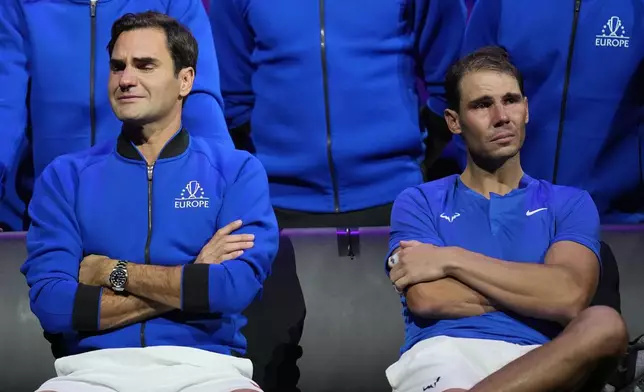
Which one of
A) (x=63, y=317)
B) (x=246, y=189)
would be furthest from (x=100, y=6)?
(x=63, y=317)

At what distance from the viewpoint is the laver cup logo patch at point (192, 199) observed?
8.54ft

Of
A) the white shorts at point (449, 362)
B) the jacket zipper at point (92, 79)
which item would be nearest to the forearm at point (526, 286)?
the white shorts at point (449, 362)

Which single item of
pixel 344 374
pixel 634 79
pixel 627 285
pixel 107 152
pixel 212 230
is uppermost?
pixel 634 79

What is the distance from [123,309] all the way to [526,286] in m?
1.00

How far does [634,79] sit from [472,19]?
1.84 feet

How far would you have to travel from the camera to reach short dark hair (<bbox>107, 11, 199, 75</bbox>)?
8.91 ft

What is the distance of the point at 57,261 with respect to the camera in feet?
8.22

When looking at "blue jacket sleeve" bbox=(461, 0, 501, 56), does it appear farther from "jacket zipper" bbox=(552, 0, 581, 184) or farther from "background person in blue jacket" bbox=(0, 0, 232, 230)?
"background person in blue jacket" bbox=(0, 0, 232, 230)

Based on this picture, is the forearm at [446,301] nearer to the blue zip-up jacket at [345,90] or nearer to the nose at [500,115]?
the nose at [500,115]

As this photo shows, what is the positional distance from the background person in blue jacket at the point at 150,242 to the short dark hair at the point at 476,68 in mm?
594

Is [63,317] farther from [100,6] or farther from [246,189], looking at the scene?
[100,6]

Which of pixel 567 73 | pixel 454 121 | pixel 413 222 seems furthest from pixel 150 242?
pixel 567 73

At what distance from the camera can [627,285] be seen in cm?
302

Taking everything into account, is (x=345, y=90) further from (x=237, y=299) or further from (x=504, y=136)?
(x=237, y=299)
